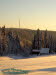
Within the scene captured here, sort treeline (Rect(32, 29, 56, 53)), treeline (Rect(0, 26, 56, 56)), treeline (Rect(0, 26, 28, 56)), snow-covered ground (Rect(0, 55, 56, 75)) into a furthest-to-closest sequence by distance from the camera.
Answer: treeline (Rect(32, 29, 56, 53)) → treeline (Rect(0, 26, 56, 56)) → treeline (Rect(0, 26, 28, 56)) → snow-covered ground (Rect(0, 55, 56, 75))

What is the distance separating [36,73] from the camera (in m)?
10.0

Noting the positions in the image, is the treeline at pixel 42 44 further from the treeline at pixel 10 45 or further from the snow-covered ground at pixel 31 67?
the snow-covered ground at pixel 31 67

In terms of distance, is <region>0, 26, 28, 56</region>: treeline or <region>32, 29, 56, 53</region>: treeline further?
<region>32, 29, 56, 53</region>: treeline

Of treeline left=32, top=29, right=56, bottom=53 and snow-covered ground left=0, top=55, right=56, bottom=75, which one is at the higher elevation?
snow-covered ground left=0, top=55, right=56, bottom=75

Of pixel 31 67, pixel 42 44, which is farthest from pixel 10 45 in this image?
pixel 31 67

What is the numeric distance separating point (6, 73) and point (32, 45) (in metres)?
20.3

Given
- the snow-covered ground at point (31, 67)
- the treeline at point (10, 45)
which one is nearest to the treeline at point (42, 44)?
the treeline at point (10, 45)

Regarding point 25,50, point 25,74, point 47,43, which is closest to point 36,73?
point 25,74

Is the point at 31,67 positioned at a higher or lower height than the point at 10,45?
higher

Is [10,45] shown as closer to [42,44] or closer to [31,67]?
[42,44]

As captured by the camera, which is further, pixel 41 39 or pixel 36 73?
pixel 41 39

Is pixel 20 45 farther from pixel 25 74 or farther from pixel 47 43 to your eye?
pixel 25 74

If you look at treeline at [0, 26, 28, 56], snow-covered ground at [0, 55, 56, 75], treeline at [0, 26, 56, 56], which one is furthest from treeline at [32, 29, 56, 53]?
snow-covered ground at [0, 55, 56, 75]

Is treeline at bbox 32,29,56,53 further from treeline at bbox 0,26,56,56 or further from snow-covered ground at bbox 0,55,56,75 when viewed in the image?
snow-covered ground at bbox 0,55,56,75
